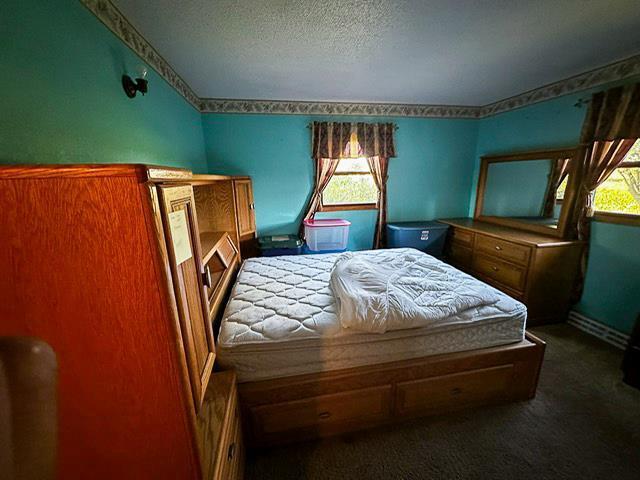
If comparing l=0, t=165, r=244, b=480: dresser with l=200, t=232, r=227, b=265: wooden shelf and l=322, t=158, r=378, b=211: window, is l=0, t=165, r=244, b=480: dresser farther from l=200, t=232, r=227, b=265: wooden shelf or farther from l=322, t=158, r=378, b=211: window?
l=322, t=158, r=378, b=211: window

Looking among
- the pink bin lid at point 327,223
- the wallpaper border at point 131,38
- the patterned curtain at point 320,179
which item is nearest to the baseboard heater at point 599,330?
the pink bin lid at point 327,223

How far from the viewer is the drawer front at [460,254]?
9.77 ft

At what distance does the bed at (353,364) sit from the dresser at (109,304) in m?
0.53

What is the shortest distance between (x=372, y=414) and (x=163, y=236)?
4.74ft

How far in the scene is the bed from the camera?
1241 millimetres

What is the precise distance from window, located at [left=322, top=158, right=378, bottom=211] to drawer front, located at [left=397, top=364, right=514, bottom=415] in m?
2.29

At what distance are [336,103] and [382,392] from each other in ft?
9.70

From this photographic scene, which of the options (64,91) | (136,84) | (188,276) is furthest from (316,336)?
(136,84)

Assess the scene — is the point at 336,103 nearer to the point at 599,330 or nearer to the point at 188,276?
the point at 188,276

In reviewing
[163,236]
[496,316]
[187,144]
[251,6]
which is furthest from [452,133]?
[163,236]

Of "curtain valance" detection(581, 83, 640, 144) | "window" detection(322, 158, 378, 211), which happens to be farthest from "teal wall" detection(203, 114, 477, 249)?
"curtain valance" detection(581, 83, 640, 144)

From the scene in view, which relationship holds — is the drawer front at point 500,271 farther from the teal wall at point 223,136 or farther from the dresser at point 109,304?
the dresser at point 109,304

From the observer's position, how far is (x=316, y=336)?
1.27 m

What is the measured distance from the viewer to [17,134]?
0.79 metres
